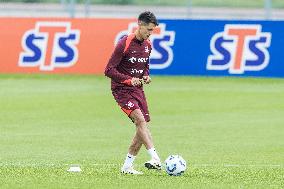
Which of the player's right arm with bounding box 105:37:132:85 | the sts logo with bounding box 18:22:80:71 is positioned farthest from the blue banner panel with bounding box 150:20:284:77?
the player's right arm with bounding box 105:37:132:85

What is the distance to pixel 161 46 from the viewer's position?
96.2ft

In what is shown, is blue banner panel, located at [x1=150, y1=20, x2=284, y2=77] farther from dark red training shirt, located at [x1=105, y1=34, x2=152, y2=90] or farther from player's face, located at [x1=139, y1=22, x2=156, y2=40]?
player's face, located at [x1=139, y1=22, x2=156, y2=40]

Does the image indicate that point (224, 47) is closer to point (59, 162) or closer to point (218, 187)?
point (59, 162)

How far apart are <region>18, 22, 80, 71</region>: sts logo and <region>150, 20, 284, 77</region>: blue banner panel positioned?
229cm

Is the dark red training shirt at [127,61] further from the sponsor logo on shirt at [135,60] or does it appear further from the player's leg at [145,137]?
the player's leg at [145,137]

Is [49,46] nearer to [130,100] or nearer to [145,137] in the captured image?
[130,100]

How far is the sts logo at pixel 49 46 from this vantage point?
95.6ft

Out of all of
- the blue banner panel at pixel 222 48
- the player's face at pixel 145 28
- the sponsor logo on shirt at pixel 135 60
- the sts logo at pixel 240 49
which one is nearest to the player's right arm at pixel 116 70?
the sponsor logo on shirt at pixel 135 60

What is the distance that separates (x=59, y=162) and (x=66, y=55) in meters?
14.1

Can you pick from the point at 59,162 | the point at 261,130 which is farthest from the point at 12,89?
the point at 59,162

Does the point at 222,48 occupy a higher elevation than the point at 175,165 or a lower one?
lower

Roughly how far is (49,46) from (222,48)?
4.75 meters

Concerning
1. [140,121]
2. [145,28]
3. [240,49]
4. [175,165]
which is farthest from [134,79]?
[240,49]

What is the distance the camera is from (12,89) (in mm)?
26312
